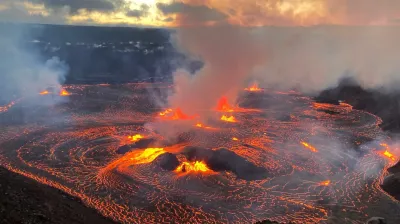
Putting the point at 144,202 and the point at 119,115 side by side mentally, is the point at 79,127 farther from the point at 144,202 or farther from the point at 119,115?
the point at 144,202

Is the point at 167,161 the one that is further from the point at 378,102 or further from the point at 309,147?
the point at 378,102

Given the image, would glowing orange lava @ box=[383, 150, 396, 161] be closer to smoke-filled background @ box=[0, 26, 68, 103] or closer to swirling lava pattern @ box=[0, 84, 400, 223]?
swirling lava pattern @ box=[0, 84, 400, 223]

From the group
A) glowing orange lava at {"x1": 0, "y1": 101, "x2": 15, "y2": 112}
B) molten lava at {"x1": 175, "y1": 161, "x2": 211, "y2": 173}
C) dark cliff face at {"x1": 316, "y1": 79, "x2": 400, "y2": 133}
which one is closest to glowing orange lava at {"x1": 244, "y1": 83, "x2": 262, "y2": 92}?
dark cliff face at {"x1": 316, "y1": 79, "x2": 400, "y2": 133}

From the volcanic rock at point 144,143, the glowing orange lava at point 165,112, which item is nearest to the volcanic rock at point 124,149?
the volcanic rock at point 144,143

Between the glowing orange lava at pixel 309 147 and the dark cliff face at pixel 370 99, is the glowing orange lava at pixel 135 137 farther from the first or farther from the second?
the dark cliff face at pixel 370 99

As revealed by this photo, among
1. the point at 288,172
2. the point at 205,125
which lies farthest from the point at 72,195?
the point at 205,125
